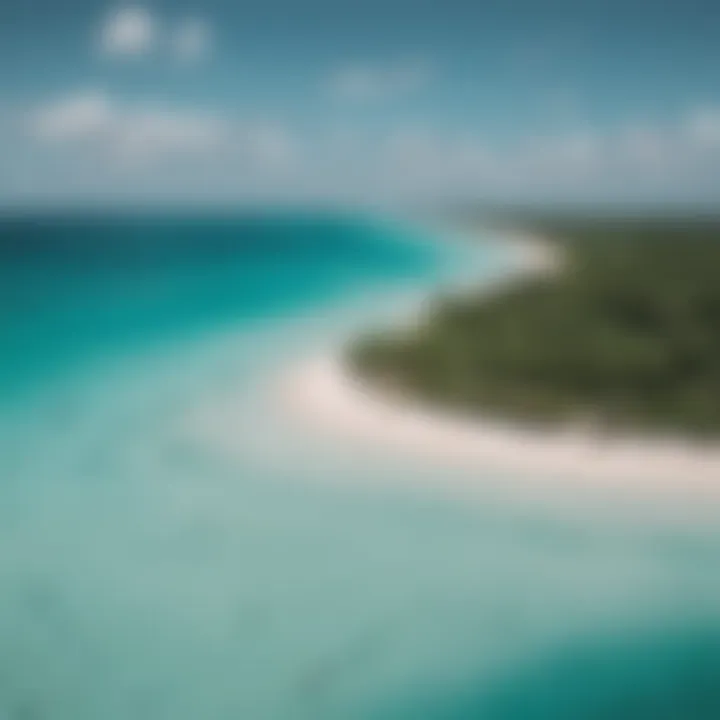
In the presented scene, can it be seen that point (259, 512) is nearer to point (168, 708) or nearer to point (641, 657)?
point (168, 708)

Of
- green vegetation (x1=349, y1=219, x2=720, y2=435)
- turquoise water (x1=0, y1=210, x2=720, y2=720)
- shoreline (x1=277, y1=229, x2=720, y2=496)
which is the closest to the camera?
turquoise water (x1=0, y1=210, x2=720, y2=720)

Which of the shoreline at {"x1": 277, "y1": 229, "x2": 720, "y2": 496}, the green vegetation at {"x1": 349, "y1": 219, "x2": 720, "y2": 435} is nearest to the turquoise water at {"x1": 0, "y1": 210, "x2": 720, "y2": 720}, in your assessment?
the shoreline at {"x1": 277, "y1": 229, "x2": 720, "y2": 496}

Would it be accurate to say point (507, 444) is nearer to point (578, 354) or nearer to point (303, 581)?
point (578, 354)

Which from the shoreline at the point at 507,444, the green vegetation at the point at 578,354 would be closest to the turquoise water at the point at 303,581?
the shoreline at the point at 507,444

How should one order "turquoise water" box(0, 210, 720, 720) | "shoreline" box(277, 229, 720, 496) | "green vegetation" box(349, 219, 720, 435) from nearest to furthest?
1. "turquoise water" box(0, 210, 720, 720)
2. "shoreline" box(277, 229, 720, 496)
3. "green vegetation" box(349, 219, 720, 435)

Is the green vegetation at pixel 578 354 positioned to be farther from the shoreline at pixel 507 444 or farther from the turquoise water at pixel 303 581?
the turquoise water at pixel 303 581

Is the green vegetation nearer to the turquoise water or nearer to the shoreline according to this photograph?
the shoreline
